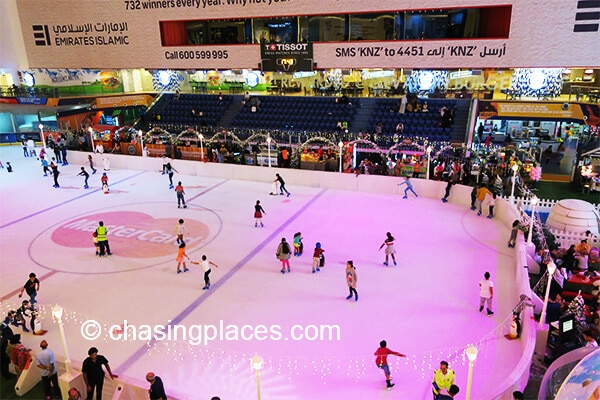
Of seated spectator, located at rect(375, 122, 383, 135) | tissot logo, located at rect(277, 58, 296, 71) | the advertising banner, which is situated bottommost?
seated spectator, located at rect(375, 122, 383, 135)

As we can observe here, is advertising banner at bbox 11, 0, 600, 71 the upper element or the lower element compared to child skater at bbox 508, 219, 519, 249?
upper

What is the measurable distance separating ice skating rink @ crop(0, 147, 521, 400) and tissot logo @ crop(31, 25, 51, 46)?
10.5m

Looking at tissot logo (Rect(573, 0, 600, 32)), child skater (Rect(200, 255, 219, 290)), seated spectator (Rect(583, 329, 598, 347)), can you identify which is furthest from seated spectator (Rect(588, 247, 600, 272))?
child skater (Rect(200, 255, 219, 290))

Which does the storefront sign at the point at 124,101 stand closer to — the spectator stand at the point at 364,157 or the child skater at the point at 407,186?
the spectator stand at the point at 364,157

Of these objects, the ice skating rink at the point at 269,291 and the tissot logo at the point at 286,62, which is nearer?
the ice skating rink at the point at 269,291

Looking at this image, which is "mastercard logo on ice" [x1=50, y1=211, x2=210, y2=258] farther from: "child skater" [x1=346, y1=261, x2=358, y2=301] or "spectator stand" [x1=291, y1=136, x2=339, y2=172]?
"spectator stand" [x1=291, y1=136, x2=339, y2=172]

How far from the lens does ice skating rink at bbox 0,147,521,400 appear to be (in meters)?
9.10

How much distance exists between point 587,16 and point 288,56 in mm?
12293

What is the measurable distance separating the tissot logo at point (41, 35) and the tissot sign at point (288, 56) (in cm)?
1313

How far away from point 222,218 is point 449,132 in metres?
15.1

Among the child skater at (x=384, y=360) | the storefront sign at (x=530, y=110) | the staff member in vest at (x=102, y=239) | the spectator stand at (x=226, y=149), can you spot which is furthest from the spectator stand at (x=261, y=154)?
the child skater at (x=384, y=360)

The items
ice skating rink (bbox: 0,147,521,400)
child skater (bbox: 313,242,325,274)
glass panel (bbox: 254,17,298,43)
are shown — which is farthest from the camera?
glass panel (bbox: 254,17,298,43)

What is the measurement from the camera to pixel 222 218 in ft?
59.4

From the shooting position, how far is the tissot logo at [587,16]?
1695 centimetres
